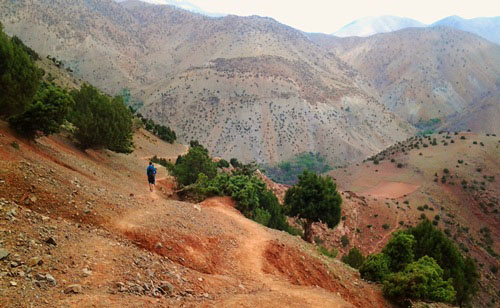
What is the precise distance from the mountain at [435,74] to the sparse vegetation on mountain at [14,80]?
4655 inches

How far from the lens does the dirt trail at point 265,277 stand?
11125 millimetres

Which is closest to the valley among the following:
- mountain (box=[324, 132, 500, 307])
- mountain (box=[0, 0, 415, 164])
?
mountain (box=[324, 132, 500, 307])

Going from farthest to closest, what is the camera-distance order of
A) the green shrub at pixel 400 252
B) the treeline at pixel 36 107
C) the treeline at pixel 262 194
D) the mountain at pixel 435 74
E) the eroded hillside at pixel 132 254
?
1. the mountain at pixel 435 74
2. the treeline at pixel 262 194
3. the green shrub at pixel 400 252
4. the treeline at pixel 36 107
5. the eroded hillside at pixel 132 254

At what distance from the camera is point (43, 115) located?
1772 centimetres

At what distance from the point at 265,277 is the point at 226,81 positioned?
294 ft

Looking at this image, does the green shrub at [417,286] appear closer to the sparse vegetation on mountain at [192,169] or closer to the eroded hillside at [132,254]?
the eroded hillside at [132,254]

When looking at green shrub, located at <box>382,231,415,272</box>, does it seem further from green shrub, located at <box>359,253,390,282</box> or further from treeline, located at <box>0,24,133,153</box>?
treeline, located at <box>0,24,133,153</box>

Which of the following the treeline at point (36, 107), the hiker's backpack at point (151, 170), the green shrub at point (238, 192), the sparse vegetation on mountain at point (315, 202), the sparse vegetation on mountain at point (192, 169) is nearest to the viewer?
the treeline at point (36, 107)

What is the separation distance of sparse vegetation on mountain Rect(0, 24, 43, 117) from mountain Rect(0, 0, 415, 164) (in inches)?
2479

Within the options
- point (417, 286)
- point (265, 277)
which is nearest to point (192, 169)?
point (265, 277)

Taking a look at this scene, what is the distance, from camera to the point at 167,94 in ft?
313

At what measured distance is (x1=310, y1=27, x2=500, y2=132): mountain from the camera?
12075 centimetres

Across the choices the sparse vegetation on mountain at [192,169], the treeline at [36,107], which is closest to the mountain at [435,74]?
the sparse vegetation on mountain at [192,169]

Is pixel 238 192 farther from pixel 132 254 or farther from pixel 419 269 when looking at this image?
A: pixel 132 254
